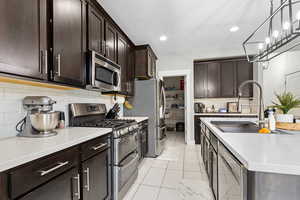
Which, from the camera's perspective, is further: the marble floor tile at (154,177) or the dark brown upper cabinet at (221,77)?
the dark brown upper cabinet at (221,77)

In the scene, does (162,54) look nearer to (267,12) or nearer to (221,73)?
(221,73)

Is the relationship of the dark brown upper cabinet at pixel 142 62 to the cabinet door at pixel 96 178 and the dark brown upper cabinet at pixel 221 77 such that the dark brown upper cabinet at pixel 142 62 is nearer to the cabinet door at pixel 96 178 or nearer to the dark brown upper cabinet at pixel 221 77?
the dark brown upper cabinet at pixel 221 77

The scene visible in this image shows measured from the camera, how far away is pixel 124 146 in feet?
5.79

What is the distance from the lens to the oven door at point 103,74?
1727 mm

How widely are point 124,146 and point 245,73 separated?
155 inches

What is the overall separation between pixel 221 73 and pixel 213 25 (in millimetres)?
1846

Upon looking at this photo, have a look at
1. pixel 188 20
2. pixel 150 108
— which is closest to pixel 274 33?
pixel 188 20

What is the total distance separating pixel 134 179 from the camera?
6.72ft

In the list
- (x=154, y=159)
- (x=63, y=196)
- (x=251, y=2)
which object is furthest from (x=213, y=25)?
(x=63, y=196)

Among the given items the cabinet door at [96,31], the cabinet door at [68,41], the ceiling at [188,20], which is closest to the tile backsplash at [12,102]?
the cabinet door at [68,41]

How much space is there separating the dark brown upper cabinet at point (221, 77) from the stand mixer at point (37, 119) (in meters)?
3.78

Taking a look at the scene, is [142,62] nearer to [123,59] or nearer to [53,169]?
[123,59]

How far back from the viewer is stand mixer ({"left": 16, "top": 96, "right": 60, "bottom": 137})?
3.83 ft

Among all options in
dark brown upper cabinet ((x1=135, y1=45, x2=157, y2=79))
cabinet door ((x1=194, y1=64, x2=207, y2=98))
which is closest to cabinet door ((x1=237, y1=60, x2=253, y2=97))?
cabinet door ((x1=194, y1=64, x2=207, y2=98))
